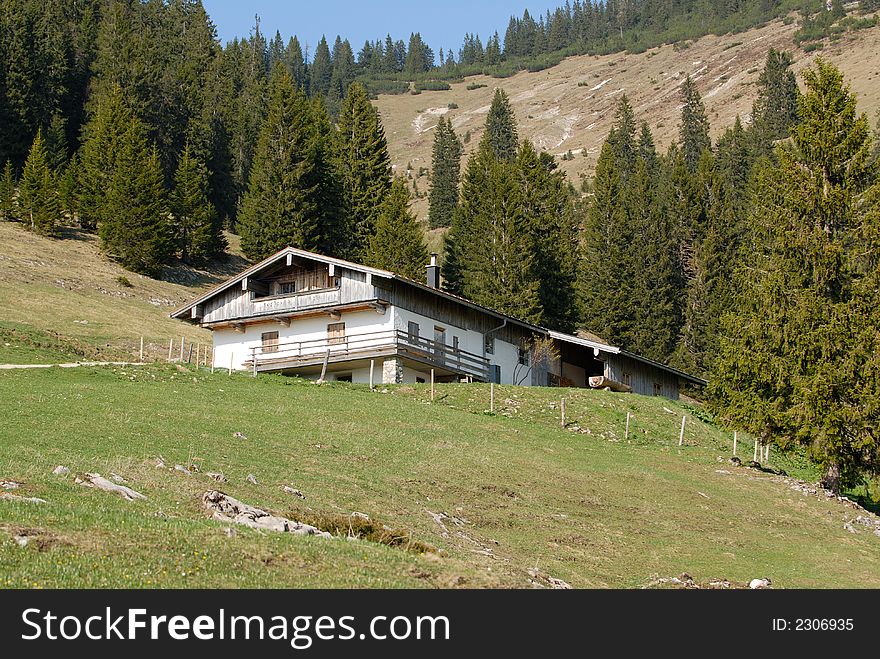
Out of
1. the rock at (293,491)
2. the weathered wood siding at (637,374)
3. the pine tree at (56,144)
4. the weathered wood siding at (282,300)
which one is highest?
the pine tree at (56,144)

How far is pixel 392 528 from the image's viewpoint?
71.1 ft

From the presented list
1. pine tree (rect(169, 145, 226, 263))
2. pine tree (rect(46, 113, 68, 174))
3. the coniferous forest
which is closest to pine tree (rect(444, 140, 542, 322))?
the coniferous forest

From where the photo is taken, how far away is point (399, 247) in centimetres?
7444

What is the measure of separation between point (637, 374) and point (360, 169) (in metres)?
37.9

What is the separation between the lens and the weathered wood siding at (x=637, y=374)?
2383 inches

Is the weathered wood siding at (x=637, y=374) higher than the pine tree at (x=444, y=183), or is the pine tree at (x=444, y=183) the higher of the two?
the pine tree at (x=444, y=183)

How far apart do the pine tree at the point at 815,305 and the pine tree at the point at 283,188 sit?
4799 cm

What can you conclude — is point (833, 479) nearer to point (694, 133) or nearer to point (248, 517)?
point (248, 517)

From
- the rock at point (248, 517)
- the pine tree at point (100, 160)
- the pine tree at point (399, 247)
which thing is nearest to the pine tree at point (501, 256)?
the pine tree at point (399, 247)

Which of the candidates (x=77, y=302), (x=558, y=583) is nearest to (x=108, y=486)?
(x=558, y=583)

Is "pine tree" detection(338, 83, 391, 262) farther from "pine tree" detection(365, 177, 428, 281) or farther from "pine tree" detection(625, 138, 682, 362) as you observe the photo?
"pine tree" detection(625, 138, 682, 362)

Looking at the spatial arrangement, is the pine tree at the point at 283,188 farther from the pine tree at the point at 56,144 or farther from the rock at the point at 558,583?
the rock at the point at 558,583
